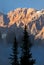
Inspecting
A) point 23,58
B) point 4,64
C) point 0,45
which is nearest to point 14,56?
point 23,58

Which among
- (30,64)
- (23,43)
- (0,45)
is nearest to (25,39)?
(23,43)

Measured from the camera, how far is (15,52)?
1217 inches

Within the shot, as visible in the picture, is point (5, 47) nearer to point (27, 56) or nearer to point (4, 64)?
point (4, 64)

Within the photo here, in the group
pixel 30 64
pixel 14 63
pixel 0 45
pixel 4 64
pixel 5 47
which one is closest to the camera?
pixel 30 64

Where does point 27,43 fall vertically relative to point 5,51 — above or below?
below

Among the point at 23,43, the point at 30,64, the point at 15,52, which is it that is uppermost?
the point at 15,52

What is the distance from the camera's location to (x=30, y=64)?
1020 inches

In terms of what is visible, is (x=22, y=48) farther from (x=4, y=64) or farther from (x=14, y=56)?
(x=4, y=64)

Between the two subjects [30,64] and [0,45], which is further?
[0,45]

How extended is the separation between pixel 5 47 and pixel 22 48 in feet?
337

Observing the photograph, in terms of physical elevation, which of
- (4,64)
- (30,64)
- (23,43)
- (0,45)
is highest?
(0,45)

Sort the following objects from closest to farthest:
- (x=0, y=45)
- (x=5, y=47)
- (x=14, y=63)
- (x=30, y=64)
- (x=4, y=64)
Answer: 1. (x=30, y=64)
2. (x=14, y=63)
3. (x=4, y=64)
4. (x=0, y=45)
5. (x=5, y=47)

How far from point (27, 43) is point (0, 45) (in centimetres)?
9292

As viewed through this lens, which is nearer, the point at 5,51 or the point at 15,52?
the point at 15,52
